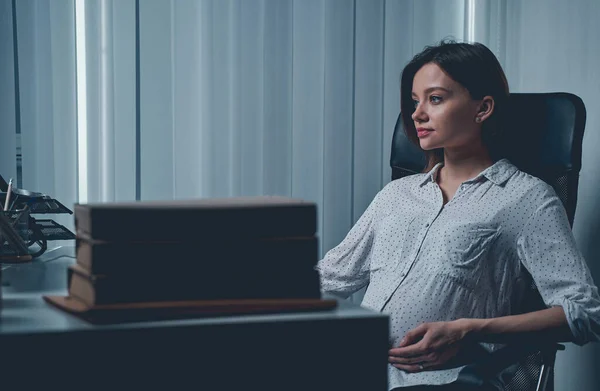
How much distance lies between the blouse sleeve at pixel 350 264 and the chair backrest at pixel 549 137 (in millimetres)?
360

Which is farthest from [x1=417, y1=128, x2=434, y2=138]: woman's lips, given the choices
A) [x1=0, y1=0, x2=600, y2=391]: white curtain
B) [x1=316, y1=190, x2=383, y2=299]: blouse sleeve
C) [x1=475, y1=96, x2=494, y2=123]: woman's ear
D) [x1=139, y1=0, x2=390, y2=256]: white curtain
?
[x1=139, y1=0, x2=390, y2=256]: white curtain

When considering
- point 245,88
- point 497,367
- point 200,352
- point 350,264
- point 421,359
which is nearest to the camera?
point 200,352

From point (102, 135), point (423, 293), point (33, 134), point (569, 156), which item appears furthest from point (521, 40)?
point (33, 134)

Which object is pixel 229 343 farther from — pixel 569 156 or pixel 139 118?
pixel 139 118

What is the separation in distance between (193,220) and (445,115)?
1.04m

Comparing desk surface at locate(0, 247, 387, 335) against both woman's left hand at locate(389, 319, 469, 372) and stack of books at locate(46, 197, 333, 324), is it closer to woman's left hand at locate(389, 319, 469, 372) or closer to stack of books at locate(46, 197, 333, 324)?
stack of books at locate(46, 197, 333, 324)

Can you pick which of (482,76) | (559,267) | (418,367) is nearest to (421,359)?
(418,367)

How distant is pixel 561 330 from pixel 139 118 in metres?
1.46

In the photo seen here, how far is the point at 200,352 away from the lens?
67 centimetres

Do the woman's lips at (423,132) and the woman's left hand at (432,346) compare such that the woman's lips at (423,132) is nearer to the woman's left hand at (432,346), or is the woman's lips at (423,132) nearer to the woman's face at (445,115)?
the woman's face at (445,115)

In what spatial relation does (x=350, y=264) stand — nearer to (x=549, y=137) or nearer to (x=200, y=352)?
(x=549, y=137)

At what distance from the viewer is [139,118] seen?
2363 millimetres

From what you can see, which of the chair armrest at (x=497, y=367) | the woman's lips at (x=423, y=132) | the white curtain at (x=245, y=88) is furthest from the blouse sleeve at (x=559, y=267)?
the white curtain at (x=245, y=88)

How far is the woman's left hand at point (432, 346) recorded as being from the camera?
1354mm
